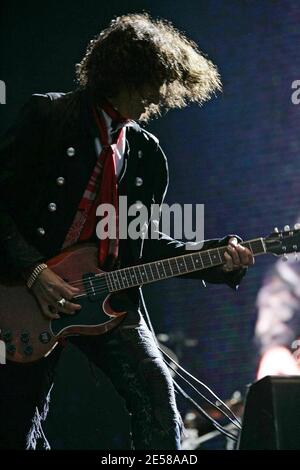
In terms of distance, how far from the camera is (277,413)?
197 cm

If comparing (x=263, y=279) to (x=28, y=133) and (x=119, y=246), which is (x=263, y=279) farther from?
(x=28, y=133)

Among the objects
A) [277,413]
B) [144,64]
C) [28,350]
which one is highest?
[144,64]

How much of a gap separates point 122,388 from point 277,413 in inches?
→ 20.5

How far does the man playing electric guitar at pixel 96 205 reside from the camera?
232cm

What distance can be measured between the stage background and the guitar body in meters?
0.54

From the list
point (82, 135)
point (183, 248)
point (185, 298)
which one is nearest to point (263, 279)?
point (185, 298)

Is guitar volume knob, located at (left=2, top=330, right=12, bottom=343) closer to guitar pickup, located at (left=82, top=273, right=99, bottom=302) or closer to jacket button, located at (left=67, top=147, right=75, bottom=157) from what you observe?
guitar pickup, located at (left=82, top=273, right=99, bottom=302)

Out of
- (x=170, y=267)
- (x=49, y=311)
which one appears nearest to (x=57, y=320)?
(x=49, y=311)

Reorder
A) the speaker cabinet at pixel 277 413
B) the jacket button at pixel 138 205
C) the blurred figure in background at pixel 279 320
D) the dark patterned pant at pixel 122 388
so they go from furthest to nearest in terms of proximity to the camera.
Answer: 1. the blurred figure in background at pixel 279 320
2. the jacket button at pixel 138 205
3. the dark patterned pant at pixel 122 388
4. the speaker cabinet at pixel 277 413

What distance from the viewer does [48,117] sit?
2.45 m

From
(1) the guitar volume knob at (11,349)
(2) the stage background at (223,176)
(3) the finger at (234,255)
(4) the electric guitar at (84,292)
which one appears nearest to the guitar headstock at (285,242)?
(4) the electric guitar at (84,292)

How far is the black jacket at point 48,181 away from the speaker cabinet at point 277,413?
20.4 inches

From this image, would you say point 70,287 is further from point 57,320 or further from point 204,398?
point 204,398

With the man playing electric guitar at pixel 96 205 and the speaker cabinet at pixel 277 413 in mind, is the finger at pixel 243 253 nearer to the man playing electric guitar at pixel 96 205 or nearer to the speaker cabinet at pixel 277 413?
the man playing electric guitar at pixel 96 205
